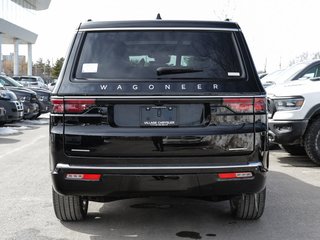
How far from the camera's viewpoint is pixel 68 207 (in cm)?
474

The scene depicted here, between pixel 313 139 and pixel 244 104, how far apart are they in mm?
4236

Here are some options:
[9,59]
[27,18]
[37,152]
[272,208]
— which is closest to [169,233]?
[272,208]

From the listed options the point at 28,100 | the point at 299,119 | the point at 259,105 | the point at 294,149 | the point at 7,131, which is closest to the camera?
the point at 259,105

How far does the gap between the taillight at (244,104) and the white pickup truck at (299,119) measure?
3927 millimetres

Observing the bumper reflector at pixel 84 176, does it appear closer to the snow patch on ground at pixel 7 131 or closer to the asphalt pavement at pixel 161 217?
the asphalt pavement at pixel 161 217

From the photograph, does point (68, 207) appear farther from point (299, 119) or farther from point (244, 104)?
point (299, 119)

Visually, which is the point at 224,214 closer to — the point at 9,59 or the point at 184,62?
the point at 184,62

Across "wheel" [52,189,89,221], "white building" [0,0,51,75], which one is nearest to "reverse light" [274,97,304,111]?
"wheel" [52,189,89,221]

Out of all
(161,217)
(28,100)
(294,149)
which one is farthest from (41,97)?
(161,217)

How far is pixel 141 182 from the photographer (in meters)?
4.04

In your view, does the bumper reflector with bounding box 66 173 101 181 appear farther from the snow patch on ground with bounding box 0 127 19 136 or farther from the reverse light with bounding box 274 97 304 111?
the snow patch on ground with bounding box 0 127 19 136

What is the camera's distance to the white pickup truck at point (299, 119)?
788 cm

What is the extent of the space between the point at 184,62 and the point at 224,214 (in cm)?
189

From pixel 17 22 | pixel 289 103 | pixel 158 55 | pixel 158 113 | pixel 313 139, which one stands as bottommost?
pixel 313 139
